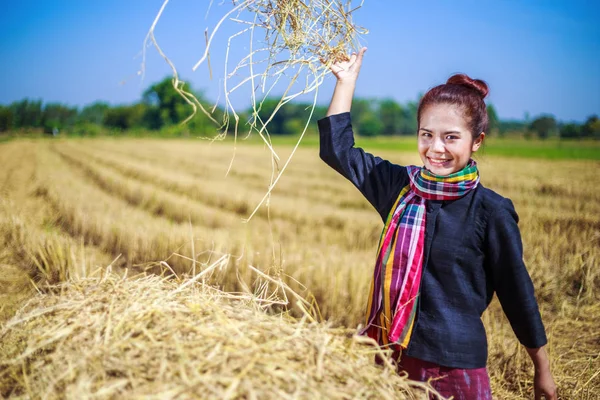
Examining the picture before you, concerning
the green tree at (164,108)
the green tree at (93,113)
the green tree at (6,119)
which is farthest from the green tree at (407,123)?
the green tree at (6,119)

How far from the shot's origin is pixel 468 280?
1840 mm

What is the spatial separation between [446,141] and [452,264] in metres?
0.52

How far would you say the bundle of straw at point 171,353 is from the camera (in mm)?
1252

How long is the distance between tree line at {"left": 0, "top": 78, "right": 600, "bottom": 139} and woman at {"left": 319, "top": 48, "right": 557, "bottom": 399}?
30.4 metres

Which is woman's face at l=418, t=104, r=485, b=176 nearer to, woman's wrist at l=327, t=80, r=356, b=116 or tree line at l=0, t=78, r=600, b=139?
woman's wrist at l=327, t=80, r=356, b=116

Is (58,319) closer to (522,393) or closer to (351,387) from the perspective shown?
(351,387)

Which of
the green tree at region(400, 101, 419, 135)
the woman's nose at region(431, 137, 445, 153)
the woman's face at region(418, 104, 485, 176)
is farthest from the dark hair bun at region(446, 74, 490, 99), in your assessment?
the green tree at region(400, 101, 419, 135)

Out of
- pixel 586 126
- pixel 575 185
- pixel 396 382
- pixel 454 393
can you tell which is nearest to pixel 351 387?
pixel 396 382

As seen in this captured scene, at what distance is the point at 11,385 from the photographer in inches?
56.9

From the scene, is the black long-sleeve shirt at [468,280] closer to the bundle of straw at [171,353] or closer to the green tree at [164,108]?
the bundle of straw at [171,353]

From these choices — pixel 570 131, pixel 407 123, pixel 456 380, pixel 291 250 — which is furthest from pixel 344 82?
pixel 407 123

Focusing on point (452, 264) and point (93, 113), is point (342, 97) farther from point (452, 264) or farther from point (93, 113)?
point (93, 113)

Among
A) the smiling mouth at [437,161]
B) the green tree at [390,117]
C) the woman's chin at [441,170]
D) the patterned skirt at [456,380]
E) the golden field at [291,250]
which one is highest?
the green tree at [390,117]

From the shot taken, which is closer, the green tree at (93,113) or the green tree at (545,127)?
the green tree at (545,127)
